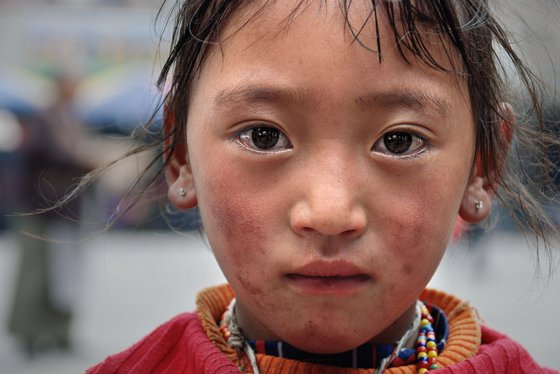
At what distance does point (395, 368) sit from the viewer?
60.7 inches

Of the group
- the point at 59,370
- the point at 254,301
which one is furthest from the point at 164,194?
the point at 59,370

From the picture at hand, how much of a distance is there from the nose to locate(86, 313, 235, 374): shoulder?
0.39 meters

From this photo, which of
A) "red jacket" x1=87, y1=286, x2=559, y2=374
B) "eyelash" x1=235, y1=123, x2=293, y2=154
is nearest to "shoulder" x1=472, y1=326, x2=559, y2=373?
"red jacket" x1=87, y1=286, x2=559, y2=374

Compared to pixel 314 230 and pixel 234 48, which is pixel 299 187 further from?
pixel 234 48

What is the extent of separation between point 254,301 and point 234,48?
45 cm

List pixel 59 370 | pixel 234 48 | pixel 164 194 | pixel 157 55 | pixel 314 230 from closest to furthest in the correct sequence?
pixel 314 230
pixel 234 48
pixel 157 55
pixel 164 194
pixel 59 370

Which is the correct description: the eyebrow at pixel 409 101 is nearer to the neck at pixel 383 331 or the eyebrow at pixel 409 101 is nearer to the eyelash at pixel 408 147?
the eyelash at pixel 408 147

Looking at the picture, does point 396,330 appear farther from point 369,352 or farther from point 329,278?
point 329,278

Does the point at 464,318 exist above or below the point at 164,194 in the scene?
below

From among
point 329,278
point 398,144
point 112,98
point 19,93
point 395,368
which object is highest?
point 19,93

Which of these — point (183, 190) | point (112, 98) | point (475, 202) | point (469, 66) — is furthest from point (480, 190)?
point (112, 98)

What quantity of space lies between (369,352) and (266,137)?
475 mm

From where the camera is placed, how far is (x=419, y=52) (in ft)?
4.56

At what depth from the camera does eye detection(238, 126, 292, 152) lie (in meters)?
1.40
